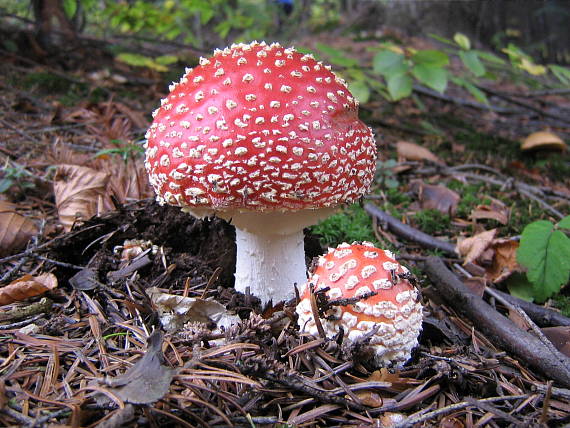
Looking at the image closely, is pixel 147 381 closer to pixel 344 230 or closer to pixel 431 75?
pixel 344 230

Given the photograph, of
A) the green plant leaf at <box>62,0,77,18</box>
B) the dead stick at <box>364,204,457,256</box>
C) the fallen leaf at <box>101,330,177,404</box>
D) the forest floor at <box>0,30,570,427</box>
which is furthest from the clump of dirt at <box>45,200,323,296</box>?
the green plant leaf at <box>62,0,77,18</box>

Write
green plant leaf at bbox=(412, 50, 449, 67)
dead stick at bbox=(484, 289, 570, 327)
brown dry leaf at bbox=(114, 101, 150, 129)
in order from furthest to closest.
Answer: brown dry leaf at bbox=(114, 101, 150, 129) → green plant leaf at bbox=(412, 50, 449, 67) → dead stick at bbox=(484, 289, 570, 327)

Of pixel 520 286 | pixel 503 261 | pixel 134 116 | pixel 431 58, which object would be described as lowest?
pixel 520 286

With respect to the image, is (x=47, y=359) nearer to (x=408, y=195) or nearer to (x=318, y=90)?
(x=318, y=90)

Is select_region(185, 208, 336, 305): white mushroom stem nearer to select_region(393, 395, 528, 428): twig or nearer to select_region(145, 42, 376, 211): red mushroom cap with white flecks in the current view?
select_region(145, 42, 376, 211): red mushroom cap with white flecks

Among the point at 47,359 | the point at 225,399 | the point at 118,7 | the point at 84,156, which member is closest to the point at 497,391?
the point at 225,399

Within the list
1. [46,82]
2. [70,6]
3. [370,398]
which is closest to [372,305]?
[370,398]

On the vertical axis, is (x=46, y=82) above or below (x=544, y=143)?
above

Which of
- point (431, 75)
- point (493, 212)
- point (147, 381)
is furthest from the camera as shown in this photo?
point (431, 75)
